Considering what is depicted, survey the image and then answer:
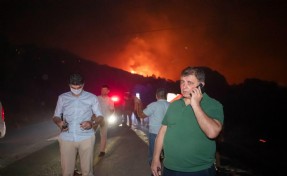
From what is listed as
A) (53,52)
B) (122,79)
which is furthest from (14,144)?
(122,79)

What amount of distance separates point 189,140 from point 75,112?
2299 millimetres

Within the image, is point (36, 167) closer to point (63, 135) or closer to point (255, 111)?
point (63, 135)

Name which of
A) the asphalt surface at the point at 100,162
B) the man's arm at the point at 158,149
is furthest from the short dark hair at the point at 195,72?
the asphalt surface at the point at 100,162

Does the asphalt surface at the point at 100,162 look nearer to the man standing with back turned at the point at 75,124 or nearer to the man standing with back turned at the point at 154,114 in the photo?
the man standing with back turned at the point at 154,114

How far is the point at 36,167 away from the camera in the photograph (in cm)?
839

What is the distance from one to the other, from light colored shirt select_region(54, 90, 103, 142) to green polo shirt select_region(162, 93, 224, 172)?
6.47 ft

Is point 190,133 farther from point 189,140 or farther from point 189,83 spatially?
point 189,83

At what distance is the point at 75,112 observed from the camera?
16.8 ft

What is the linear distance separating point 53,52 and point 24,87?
2701 cm

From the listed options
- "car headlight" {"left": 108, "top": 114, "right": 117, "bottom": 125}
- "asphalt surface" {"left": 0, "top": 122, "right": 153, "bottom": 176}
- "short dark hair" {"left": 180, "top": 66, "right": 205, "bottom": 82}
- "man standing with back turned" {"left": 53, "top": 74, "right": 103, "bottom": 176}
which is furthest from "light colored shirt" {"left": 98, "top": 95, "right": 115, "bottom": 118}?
"car headlight" {"left": 108, "top": 114, "right": 117, "bottom": 125}

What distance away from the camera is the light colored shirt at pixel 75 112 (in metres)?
5.07

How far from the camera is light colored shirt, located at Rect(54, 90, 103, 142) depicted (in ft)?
16.6

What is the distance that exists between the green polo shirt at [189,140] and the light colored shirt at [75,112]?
1971mm

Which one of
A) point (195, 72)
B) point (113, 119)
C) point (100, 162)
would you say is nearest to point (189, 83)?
point (195, 72)
